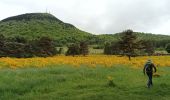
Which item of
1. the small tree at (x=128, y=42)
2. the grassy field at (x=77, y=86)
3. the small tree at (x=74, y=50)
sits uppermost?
the small tree at (x=128, y=42)

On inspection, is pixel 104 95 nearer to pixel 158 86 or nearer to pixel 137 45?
pixel 158 86

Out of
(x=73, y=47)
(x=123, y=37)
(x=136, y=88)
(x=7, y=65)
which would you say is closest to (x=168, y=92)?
(x=136, y=88)

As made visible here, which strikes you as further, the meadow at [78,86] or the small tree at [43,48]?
the small tree at [43,48]

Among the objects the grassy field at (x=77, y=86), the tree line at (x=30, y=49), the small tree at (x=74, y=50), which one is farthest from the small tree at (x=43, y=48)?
the grassy field at (x=77, y=86)

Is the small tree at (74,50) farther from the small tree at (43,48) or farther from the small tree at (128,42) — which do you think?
the small tree at (128,42)

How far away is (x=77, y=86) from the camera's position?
28688mm

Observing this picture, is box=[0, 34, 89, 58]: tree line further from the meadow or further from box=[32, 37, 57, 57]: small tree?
the meadow

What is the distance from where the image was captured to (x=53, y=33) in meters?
180

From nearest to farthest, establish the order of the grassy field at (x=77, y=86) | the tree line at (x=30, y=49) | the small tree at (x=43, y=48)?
the grassy field at (x=77, y=86), the tree line at (x=30, y=49), the small tree at (x=43, y=48)

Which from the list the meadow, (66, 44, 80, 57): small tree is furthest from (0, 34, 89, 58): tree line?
the meadow

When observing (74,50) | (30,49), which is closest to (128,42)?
(74,50)

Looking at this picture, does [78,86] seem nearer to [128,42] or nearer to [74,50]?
[128,42]

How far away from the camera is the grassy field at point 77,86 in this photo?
24.8 meters

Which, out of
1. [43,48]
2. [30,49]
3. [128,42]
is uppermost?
[128,42]
